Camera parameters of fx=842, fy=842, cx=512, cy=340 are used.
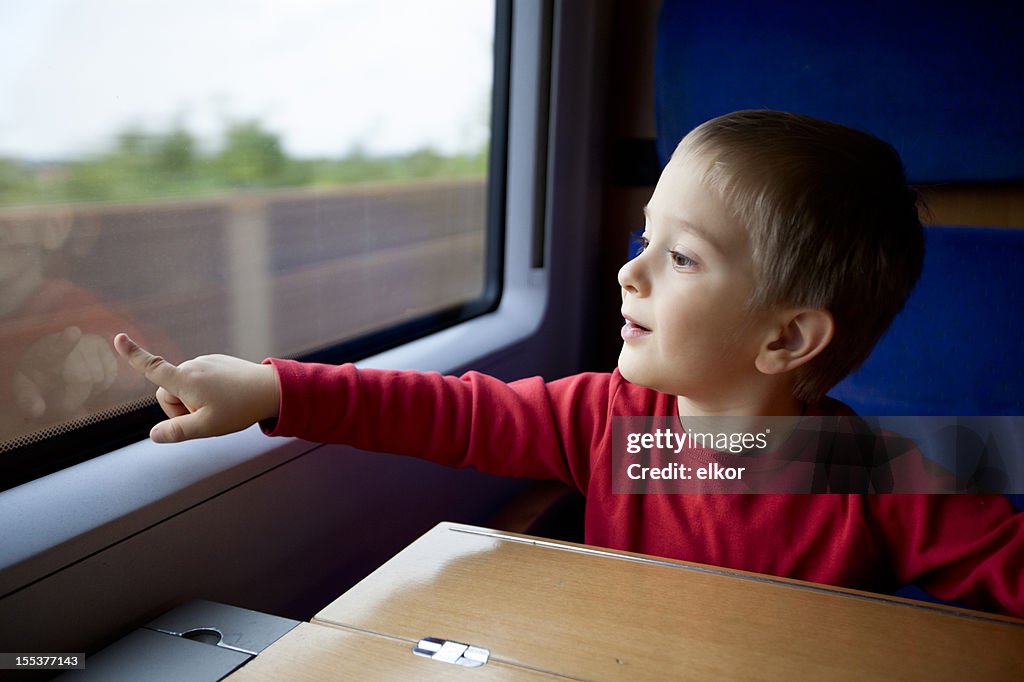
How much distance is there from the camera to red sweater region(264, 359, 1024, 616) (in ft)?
3.28

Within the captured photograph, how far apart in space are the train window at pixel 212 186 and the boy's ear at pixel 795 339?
2.52ft

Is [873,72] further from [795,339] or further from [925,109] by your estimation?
[795,339]

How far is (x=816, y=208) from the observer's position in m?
1.00

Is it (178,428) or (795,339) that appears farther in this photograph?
(795,339)

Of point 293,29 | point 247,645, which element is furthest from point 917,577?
point 293,29

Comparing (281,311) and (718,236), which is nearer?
(718,236)

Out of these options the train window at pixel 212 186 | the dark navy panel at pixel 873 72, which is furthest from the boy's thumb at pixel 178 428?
the dark navy panel at pixel 873 72

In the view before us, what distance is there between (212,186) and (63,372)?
35 cm

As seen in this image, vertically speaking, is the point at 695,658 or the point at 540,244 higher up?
the point at 540,244

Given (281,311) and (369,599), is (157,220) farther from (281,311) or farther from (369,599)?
(369,599)

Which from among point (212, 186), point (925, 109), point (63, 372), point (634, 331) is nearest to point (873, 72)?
point (925, 109)

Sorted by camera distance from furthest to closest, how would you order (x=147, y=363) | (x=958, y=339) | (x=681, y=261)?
(x=958, y=339), (x=681, y=261), (x=147, y=363)

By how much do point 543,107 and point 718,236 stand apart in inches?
42.1

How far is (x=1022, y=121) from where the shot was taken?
5.08ft
